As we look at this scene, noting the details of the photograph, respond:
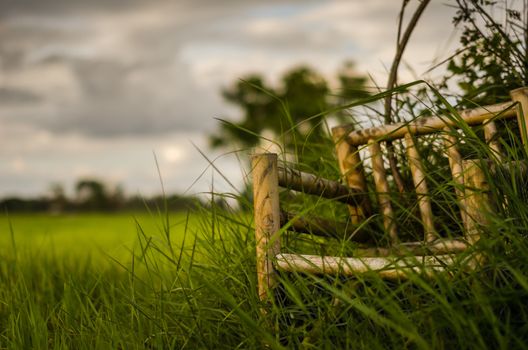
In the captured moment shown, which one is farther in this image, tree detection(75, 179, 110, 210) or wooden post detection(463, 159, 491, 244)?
tree detection(75, 179, 110, 210)

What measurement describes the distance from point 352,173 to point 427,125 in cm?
40

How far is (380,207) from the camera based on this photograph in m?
2.53

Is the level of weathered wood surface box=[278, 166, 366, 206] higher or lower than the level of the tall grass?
higher

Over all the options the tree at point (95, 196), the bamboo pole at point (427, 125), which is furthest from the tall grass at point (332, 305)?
the tree at point (95, 196)

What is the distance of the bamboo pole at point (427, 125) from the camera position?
2186mm

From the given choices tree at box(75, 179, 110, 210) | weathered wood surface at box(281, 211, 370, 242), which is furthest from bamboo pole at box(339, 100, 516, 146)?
tree at box(75, 179, 110, 210)

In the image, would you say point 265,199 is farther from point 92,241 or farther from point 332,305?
point 92,241

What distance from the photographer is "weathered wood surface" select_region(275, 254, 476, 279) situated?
5.19ft

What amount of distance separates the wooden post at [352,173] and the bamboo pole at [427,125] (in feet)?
0.11

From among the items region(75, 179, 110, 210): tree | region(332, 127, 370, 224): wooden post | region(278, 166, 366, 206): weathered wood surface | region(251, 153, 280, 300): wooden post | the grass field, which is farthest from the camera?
region(75, 179, 110, 210): tree

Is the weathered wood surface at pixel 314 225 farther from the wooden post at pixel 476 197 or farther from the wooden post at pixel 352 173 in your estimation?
the wooden post at pixel 476 197

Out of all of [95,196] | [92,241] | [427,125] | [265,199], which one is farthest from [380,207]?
[95,196]

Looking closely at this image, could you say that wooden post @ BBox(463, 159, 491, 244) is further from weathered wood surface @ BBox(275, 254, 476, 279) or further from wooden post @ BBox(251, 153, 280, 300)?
wooden post @ BBox(251, 153, 280, 300)

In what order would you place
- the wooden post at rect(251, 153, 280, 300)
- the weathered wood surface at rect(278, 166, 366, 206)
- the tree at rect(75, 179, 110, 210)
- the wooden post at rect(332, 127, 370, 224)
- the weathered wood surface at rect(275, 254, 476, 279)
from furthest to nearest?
the tree at rect(75, 179, 110, 210) → the wooden post at rect(332, 127, 370, 224) → the weathered wood surface at rect(278, 166, 366, 206) → the wooden post at rect(251, 153, 280, 300) → the weathered wood surface at rect(275, 254, 476, 279)
